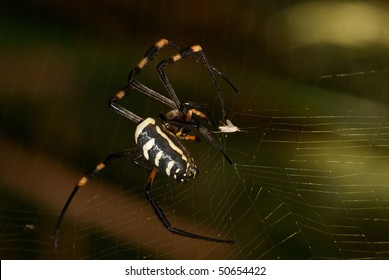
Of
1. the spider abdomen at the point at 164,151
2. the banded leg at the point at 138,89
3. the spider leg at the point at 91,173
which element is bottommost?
the spider abdomen at the point at 164,151

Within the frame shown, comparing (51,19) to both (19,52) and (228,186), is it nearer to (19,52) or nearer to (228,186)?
(19,52)

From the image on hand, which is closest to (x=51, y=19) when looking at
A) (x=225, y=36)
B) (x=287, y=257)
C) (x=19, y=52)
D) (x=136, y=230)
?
(x=19, y=52)

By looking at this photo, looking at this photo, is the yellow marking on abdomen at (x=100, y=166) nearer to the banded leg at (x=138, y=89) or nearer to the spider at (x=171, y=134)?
the spider at (x=171, y=134)

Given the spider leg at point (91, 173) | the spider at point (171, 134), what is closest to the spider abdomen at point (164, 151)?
the spider at point (171, 134)

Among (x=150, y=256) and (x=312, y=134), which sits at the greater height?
(x=312, y=134)

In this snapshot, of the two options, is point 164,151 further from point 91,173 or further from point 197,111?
point 91,173

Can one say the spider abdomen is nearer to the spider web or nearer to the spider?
the spider
